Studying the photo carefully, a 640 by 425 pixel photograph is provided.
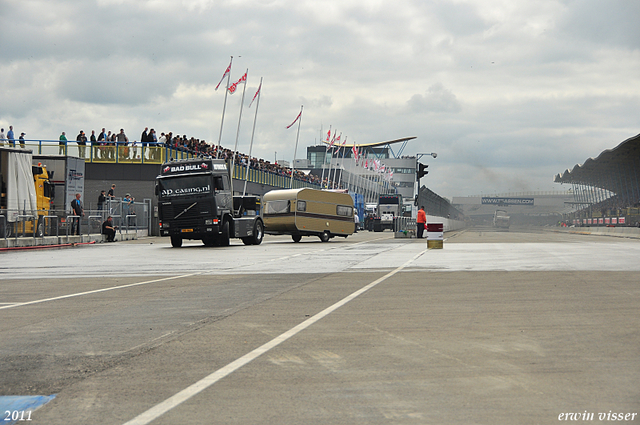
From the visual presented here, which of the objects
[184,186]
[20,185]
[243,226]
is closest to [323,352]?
[184,186]

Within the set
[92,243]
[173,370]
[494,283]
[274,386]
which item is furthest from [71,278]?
[92,243]

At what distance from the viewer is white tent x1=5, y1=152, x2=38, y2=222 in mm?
27797

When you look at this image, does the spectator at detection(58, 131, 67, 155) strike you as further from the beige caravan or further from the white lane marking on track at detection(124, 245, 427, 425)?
the white lane marking on track at detection(124, 245, 427, 425)

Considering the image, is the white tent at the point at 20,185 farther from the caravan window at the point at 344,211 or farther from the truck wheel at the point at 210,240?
the caravan window at the point at 344,211

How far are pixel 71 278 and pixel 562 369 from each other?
36.8ft

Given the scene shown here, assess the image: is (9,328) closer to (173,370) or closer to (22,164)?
(173,370)

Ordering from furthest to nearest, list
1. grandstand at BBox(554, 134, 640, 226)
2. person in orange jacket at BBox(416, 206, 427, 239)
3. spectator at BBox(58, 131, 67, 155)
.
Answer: grandstand at BBox(554, 134, 640, 226)
spectator at BBox(58, 131, 67, 155)
person in orange jacket at BBox(416, 206, 427, 239)

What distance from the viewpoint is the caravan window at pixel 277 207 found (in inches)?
1380

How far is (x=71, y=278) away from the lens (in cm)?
1456

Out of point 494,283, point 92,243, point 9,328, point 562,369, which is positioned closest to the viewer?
point 562,369

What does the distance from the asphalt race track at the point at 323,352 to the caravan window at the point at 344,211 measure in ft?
81.3

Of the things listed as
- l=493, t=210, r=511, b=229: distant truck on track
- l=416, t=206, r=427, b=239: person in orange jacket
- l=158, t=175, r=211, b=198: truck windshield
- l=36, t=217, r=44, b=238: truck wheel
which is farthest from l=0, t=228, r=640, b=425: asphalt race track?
l=493, t=210, r=511, b=229: distant truck on track

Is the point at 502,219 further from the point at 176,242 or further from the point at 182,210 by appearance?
the point at 182,210

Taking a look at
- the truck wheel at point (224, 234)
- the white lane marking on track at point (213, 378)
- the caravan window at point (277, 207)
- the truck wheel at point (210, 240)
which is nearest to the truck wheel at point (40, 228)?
the truck wheel at point (210, 240)
